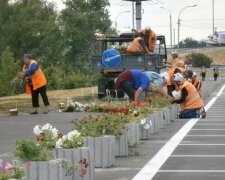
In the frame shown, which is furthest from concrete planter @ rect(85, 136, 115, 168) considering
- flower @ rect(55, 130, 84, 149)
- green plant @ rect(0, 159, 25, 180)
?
green plant @ rect(0, 159, 25, 180)

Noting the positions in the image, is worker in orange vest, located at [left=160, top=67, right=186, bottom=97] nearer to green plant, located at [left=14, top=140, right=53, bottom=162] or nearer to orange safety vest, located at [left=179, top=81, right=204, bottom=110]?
orange safety vest, located at [left=179, top=81, right=204, bottom=110]

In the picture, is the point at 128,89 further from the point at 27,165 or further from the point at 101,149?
the point at 27,165

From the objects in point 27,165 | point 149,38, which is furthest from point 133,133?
point 149,38

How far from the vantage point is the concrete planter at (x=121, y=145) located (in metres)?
12.0

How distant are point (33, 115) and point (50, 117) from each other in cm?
87

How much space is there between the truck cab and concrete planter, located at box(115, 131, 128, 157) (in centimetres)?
1629

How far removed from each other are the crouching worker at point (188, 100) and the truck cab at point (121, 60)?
7634 mm

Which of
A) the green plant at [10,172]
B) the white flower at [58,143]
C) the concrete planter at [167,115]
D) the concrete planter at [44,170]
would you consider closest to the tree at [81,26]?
the concrete planter at [167,115]

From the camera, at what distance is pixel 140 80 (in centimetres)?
1964

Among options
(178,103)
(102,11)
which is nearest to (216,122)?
(178,103)

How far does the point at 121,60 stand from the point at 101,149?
18.6 m

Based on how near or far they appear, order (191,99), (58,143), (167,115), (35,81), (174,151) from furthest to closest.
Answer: (35,81) → (191,99) → (167,115) → (174,151) → (58,143)

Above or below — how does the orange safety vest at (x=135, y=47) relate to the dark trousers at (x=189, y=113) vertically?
above

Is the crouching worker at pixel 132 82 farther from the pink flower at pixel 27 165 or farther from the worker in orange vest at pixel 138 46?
the pink flower at pixel 27 165
